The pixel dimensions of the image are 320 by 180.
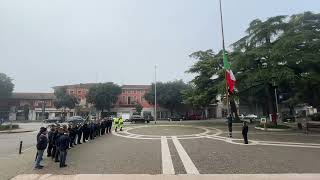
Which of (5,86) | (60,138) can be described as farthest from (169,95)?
(60,138)

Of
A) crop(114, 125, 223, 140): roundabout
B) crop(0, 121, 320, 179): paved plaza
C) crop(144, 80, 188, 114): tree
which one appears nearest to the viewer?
crop(0, 121, 320, 179): paved plaza

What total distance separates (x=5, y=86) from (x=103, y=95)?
24.6 meters

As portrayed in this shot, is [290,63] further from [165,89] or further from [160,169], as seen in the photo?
[165,89]

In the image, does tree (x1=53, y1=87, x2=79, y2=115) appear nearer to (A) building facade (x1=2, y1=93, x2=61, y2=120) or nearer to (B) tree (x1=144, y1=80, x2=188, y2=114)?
(A) building facade (x1=2, y1=93, x2=61, y2=120)

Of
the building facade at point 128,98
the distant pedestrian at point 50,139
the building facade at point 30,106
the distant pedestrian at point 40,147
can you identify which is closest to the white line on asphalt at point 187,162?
the distant pedestrian at point 40,147

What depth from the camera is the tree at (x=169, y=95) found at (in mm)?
82688

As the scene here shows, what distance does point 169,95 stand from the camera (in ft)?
271

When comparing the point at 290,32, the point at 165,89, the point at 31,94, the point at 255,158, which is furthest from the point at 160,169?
the point at 31,94

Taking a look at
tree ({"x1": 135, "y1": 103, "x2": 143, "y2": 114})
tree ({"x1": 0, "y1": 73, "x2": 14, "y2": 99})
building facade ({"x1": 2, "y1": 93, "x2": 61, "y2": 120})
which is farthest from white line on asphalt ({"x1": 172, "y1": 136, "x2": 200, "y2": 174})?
building facade ({"x1": 2, "y1": 93, "x2": 61, "y2": 120})

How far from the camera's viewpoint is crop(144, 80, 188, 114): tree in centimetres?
8269

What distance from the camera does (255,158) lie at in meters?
17.3

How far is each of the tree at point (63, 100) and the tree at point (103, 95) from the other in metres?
4.89

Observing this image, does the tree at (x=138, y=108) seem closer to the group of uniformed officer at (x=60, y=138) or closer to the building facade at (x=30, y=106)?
the building facade at (x=30, y=106)

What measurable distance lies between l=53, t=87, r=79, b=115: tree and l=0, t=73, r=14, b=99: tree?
11.5 meters
